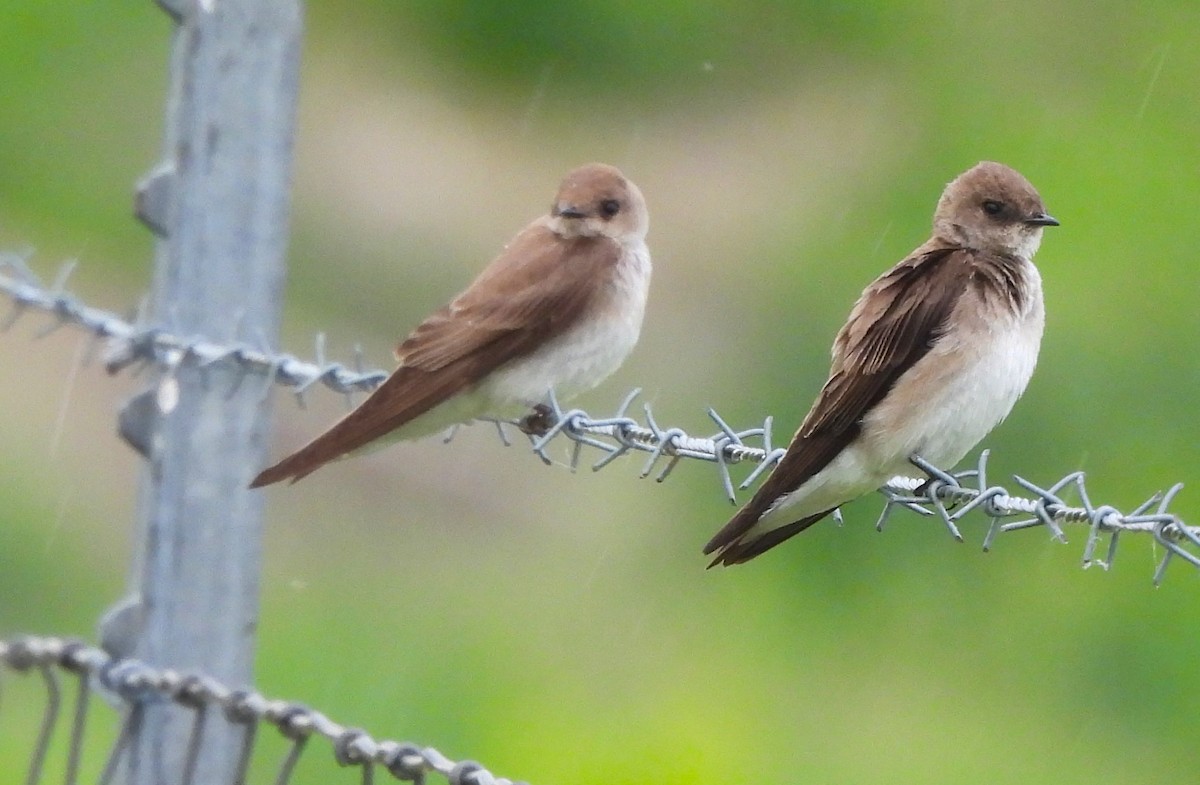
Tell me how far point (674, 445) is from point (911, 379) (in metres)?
0.54

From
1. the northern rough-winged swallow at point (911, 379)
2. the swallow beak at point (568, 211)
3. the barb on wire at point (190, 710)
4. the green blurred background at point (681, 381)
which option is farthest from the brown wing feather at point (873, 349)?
the green blurred background at point (681, 381)

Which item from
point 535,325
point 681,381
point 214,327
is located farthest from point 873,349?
point 681,381

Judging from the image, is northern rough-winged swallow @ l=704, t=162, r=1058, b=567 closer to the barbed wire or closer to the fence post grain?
the barbed wire

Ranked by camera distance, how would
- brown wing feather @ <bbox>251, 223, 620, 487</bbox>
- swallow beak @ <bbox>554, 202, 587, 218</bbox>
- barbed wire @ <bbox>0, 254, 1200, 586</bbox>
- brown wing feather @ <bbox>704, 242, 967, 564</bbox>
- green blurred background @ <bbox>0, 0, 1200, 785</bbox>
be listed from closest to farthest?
barbed wire @ <bbox>0, 254, 1200, 586</bbox> < brown wing feather @ <bbox>704, 242, 967, 564</bbox> < brown wing feather @ <bbox>251, 223, 620, 487</bbox> < swallow beak @ <bbox>554, 202, 587, 218</bbox> < green blurred background @ <bbox>0, 0, 1200, 785</bbox>

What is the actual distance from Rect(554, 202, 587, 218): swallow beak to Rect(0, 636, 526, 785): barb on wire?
4.28 ft

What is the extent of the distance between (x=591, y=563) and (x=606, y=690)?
81.8 inches

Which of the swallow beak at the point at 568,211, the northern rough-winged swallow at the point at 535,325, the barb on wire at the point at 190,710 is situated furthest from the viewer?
the swallow beak at the point at 568,211

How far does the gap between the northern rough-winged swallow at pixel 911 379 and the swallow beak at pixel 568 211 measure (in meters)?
0.81

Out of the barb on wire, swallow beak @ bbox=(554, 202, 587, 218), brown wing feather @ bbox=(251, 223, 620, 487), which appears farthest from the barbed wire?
swallow beak @ bbox=(554, 202, 587, 218)

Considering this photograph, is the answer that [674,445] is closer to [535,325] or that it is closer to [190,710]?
[190,710]

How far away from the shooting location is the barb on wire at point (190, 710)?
6.63 ft

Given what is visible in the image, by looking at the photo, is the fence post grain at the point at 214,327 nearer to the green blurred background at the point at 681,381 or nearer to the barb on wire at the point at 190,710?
the barb on wire at the point at 190,710

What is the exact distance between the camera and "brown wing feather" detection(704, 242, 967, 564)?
2512 mm

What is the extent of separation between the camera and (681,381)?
936 cm
